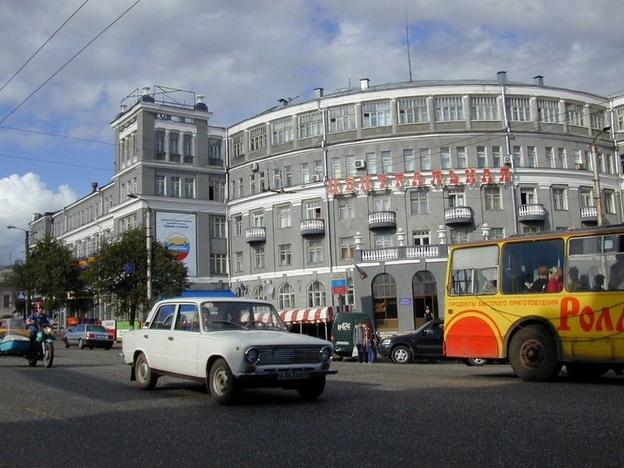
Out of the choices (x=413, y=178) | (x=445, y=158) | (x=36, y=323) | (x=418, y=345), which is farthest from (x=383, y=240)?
(x=36, y=323)

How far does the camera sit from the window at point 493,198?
2176 inches

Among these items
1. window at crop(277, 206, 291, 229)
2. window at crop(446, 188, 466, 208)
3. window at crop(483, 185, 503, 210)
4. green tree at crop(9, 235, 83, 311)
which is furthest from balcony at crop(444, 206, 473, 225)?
green tree at crop(9, 235, 83, 311)

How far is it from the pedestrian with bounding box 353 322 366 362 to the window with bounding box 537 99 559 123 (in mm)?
35550

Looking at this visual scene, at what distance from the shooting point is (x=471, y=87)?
183ft

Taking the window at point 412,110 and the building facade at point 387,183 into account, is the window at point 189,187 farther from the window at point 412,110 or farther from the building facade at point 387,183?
the window at point 412,110

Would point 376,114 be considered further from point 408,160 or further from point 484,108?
point 484,108

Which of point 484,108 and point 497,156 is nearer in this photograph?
point 497,156

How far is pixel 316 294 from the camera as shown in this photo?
57.0 m

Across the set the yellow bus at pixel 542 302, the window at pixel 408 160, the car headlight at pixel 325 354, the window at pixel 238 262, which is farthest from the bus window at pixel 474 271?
the window at pixel 238 262

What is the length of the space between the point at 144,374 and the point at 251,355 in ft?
12.1

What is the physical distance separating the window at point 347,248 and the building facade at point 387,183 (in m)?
0.17

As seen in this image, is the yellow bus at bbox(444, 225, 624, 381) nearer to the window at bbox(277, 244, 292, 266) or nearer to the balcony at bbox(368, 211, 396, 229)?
the balcony at bbox(368, 211, 396, 229)

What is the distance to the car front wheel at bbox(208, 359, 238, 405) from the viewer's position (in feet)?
34.2

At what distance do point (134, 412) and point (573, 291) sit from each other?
8.91 m
